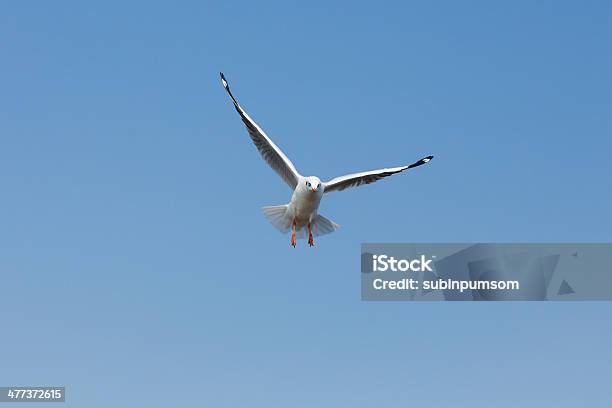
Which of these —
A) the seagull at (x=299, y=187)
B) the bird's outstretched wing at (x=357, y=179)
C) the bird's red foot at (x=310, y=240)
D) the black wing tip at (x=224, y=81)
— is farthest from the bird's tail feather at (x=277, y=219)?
the black wing tip at (x=224, y=81)

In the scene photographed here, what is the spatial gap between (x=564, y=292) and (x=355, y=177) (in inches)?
204

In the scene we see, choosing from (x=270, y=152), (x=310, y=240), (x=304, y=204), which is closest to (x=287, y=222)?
(x=310, y=240)

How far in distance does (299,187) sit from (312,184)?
43cm

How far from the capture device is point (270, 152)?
23.1 meters

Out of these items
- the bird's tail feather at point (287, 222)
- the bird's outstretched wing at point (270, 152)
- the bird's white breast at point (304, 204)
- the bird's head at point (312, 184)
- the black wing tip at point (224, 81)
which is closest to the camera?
the bird's head at point (312, 184)

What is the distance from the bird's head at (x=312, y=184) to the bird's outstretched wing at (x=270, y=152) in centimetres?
46

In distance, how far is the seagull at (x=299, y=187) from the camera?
2266 centimetres

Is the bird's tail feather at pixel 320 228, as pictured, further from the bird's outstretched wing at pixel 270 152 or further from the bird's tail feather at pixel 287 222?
the bird's outstretched wing at pixel 270 152

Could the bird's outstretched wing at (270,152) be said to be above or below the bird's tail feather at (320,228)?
above

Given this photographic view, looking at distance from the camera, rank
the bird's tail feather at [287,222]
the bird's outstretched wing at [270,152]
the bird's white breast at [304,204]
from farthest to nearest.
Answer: the bird's tail feather at [287,222] → the bird's outstretched wing at [270,152] → the bird's white breast at [304,204]

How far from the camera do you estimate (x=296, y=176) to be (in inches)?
901

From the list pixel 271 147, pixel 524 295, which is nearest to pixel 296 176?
pixel 271 147

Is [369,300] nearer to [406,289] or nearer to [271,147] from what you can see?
[406,289]

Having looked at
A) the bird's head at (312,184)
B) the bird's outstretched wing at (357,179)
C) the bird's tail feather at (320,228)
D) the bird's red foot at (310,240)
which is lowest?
the bird's red foot at (310,240)
